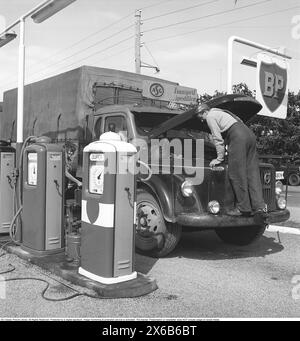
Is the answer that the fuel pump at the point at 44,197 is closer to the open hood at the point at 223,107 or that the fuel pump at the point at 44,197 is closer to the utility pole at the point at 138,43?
the open hood at the point at 223,107

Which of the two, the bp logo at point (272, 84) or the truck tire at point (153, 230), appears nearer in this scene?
the truck tire at point (153, 230)

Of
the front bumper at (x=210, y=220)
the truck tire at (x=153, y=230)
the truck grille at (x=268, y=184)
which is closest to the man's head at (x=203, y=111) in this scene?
the truck grille at (x=268, y=184)

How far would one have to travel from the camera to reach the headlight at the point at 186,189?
5.83m

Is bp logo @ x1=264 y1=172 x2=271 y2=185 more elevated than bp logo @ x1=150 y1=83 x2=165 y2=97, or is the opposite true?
bp logo @ x1=150 y1=83 x2=165 y2=97

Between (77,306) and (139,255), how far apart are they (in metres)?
2.22

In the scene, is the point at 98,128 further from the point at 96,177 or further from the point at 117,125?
the point at 96,177

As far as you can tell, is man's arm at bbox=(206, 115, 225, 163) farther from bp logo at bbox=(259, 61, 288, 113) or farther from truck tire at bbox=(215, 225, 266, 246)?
bp logo at bbox=(259, 61, 288, 113)

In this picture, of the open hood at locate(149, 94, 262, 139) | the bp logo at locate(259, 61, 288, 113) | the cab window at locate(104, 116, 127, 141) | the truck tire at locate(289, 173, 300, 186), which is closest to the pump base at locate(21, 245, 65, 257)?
the cab window at locate(104, 116, 127, 141)

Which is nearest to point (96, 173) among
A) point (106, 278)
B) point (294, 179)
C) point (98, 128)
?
point (106, 278)

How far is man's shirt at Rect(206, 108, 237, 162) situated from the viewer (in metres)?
6.20

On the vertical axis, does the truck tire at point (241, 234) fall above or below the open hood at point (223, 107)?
below

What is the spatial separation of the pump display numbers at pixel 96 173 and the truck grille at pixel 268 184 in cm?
268

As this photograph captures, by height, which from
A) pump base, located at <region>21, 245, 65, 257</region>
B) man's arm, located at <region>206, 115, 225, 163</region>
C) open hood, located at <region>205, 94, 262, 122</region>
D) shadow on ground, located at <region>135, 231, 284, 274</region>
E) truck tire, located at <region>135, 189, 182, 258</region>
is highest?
open hood, located at <region>205, 94, 262, 122</region>

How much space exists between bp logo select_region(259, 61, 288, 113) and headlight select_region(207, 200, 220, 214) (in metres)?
4.41
